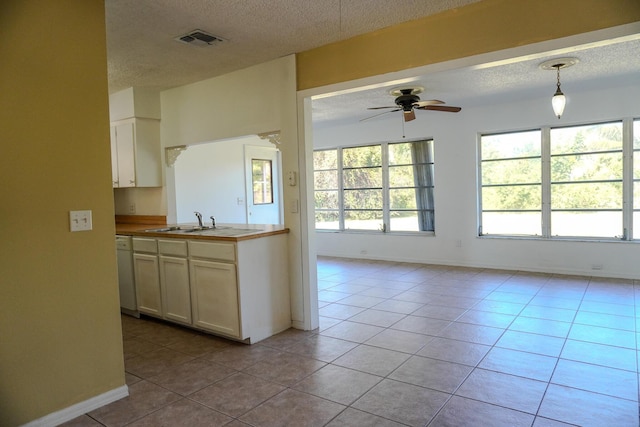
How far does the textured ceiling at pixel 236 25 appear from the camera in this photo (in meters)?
2.68

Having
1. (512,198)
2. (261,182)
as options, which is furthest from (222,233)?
(512,198)

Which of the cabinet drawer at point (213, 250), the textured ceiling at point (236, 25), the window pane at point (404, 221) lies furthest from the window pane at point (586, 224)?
Answer: the cabinet drawer at point (213, 250)

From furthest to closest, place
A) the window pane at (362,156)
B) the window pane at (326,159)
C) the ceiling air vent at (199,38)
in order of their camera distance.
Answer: the window pane at (326,159)
the window pane at (362,156)
the ceiling air vent at (199,38)

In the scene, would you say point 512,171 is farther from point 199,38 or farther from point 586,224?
point 199,38

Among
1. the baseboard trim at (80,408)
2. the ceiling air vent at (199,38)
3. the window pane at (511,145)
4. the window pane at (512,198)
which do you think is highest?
the ceiling air vent at (199,38)

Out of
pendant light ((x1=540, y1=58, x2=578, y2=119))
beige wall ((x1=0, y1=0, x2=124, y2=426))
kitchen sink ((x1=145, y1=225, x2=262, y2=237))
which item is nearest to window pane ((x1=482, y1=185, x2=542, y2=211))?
pendant light ((x1=540, y1=58, x2=578, y2=119))

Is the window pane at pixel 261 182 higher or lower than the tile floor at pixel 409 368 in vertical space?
higher

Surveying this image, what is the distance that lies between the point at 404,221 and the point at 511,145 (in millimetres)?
2040

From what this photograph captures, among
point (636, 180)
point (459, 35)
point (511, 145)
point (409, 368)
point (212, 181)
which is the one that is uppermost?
point (459, 35)

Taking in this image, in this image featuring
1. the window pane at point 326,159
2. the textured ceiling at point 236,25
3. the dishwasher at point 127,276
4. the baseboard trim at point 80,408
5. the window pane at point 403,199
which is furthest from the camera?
the window pane at point 326,159

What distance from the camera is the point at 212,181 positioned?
590 cm

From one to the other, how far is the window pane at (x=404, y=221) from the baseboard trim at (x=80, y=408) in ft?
17.2

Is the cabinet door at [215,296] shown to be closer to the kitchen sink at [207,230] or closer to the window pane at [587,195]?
the kitchen sink at [207,230]

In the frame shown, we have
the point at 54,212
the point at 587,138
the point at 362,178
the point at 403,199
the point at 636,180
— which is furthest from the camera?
the point at 362,178
